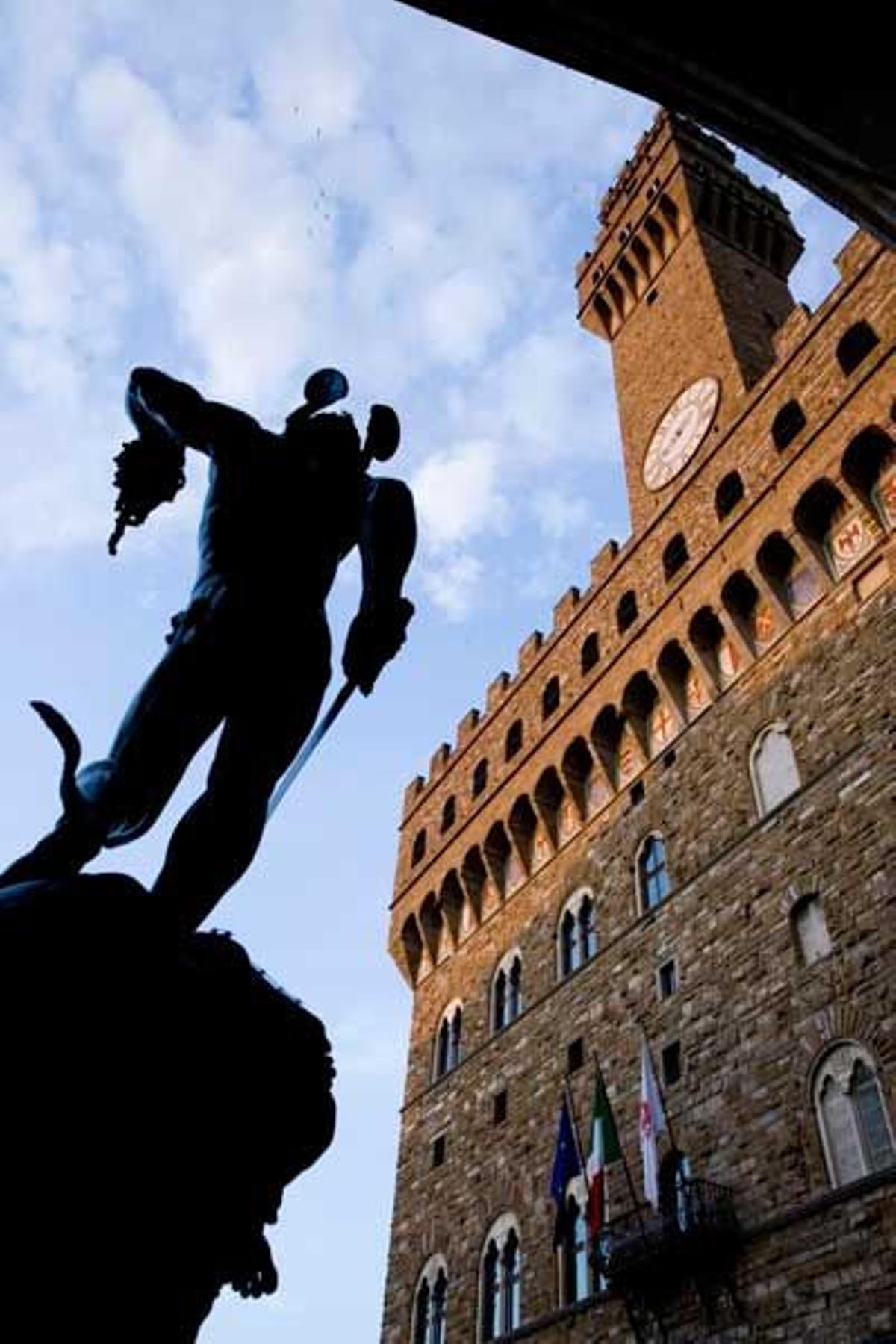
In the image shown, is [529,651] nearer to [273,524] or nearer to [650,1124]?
[650,1124]

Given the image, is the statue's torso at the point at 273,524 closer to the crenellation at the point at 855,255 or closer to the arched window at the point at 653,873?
the arched window at the point at 653,873

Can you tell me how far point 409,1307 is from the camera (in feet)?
56.4

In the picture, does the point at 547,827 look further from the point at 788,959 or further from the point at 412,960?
the point at 788,959

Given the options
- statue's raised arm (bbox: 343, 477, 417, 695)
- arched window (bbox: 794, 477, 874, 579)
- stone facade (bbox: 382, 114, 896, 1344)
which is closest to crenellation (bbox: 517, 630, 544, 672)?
stone facade (bbox: 382, 114, 896, 1344)

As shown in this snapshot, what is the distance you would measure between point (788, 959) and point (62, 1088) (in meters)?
11.9

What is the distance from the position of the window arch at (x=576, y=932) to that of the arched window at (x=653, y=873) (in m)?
1.19

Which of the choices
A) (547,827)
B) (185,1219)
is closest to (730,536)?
(547,827)

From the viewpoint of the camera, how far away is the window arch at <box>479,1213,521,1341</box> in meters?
14.9

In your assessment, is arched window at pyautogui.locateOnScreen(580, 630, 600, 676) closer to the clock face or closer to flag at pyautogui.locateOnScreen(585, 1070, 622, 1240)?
the clock face

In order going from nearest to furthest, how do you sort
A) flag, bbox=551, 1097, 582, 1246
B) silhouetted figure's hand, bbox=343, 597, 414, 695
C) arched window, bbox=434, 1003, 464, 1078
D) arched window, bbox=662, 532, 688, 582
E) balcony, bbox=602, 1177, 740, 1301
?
silhouetted figure's hand, bbox=343, 597, 414, 695 < balcony, bbox=602, 1177, 740, 1301 < flag, bbox=551, 1097, 582, 1246 < arched window, bbox=662, 532, 688, 582 < arched window, bbox=434, 1003, 464, 1078

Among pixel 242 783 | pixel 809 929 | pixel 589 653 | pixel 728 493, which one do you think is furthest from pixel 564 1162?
pixel 242 783

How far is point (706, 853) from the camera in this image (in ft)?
48.1

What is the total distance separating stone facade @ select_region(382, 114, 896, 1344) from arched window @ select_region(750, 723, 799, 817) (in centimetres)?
6

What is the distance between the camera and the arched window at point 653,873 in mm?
15516
